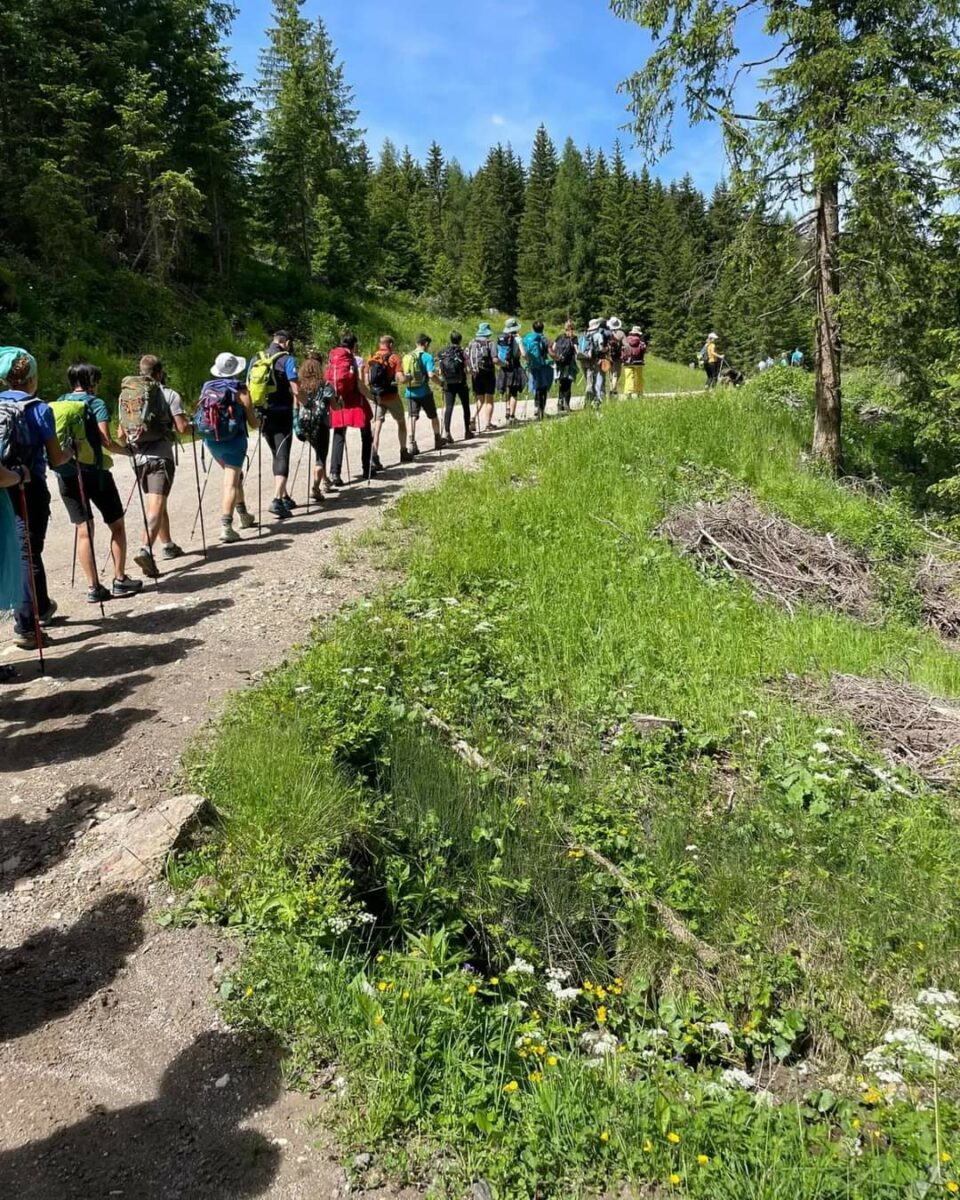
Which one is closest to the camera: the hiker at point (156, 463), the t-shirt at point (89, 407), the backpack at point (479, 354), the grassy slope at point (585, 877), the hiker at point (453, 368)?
the grassy slope at point (585, 877)

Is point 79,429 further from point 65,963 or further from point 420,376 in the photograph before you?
point 420,376

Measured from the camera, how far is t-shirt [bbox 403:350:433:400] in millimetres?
12266

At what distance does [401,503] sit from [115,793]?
6.10m

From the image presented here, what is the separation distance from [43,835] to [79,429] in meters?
3.82

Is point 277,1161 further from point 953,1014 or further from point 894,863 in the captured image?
point 894,863

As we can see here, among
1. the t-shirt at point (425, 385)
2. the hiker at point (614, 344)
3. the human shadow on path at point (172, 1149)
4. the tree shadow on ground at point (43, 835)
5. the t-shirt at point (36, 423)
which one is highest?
the hiker at point (614, 344)

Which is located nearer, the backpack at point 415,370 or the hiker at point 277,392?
the hiker at point 277,392

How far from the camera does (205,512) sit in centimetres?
1073

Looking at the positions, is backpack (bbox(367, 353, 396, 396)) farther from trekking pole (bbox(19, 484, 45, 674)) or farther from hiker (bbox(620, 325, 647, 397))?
hiker (bbox(620, 325, 647, 397))

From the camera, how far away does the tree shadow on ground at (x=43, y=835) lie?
4012 mm

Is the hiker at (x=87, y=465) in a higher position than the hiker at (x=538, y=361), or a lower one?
lower

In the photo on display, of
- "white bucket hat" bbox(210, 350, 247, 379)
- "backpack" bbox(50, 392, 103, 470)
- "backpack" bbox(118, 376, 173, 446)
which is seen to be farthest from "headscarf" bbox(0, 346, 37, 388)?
"white bucket hat" bbox(210, 350, 247, 379)

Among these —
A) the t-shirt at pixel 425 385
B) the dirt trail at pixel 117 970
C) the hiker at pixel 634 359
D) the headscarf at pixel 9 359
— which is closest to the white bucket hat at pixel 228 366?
the headscarf at pixel 9 359

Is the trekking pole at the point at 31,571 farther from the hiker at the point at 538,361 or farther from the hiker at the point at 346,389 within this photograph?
the hiker at the point at 538,361
